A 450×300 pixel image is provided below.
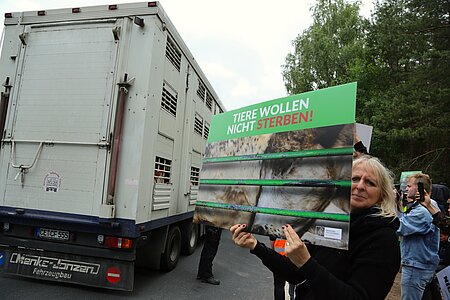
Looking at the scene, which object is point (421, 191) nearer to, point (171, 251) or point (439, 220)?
point (439, 220)

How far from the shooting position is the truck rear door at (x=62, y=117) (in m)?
4.15

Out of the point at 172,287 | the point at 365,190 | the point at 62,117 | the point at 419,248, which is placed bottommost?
the point at 172,287

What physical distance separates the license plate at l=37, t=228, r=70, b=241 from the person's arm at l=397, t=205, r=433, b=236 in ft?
13.8

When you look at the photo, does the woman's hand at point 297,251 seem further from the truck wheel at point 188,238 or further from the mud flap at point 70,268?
the truck wheel at point 188,238

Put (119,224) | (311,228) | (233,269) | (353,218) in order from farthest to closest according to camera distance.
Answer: (233,269) < (119,224) < (353,218) < (311,228)

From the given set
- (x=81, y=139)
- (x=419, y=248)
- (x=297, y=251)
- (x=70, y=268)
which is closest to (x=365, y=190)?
(x=297, y=251)

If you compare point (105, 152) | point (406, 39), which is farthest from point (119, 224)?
point (406, 39)

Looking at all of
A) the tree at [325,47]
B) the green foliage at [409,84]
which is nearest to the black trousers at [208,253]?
the green foliage at [409,84]

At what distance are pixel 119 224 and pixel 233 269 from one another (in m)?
3.39

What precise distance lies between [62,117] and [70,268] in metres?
2.07

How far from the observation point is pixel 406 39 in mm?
12055

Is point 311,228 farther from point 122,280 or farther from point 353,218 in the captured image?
point 122,280

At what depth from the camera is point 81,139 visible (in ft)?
13.8

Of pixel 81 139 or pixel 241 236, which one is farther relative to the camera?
pixel 81 139
